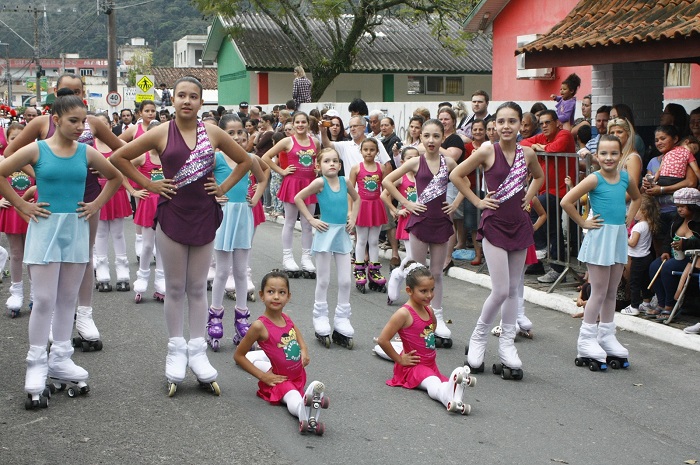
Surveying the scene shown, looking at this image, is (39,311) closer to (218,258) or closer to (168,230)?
(168,230)

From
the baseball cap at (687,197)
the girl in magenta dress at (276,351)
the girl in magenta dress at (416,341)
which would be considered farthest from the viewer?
the baseball cap at (687,197)

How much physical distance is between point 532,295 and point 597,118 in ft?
7.75

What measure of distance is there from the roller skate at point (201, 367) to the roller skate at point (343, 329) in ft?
6.04

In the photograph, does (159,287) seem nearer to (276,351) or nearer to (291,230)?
(291,230)

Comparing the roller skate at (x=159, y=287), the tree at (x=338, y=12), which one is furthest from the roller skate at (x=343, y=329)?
the tree at (x=338, y=12)

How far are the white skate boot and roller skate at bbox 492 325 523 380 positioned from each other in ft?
2.03

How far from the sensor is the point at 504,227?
811 cm

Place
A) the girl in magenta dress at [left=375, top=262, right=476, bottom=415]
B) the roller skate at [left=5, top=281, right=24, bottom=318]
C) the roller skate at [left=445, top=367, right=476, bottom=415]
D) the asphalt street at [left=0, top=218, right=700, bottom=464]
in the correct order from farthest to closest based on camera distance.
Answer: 1. the roller skate at [left=5, top=281, right=24, bottom=318]
2. the girl in magenta dress at [left=375, top=262, right=476, bottom=415]
3. the roller skate at [left=445, top=367, right=476, bottom=415]
4. the asphalt street at [left=0, top=218, right=700, bottom=464]

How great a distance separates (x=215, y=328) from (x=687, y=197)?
4.73 metres

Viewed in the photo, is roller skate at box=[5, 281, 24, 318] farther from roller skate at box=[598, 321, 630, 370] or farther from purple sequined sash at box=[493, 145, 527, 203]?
roller skate at box=[598, 321, 630, 370]

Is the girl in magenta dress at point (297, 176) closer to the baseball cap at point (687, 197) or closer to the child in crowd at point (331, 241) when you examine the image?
the child in crowd at point (331, 241)

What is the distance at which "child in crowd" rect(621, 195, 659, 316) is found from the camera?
1014cm

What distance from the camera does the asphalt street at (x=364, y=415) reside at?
6.08 meters

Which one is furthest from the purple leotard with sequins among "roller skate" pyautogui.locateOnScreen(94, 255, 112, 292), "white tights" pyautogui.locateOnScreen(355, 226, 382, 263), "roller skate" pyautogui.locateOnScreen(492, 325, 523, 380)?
"white tights" pyautogui.locateOnScreen(355, 226, 382, 263)
